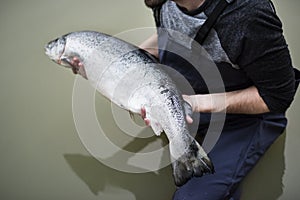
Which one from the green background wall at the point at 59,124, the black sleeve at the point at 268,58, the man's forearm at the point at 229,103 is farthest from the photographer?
the green background wall at the point at 59,124

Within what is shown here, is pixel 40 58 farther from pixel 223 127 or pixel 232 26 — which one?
pixel 232 26

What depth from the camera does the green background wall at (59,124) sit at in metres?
1.15

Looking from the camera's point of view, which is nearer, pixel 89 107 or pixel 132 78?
pixel 132 78

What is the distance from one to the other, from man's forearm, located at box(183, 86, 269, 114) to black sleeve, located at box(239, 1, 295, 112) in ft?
0.14

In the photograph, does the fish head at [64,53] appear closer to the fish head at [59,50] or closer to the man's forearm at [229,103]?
the fish head at [59,50]

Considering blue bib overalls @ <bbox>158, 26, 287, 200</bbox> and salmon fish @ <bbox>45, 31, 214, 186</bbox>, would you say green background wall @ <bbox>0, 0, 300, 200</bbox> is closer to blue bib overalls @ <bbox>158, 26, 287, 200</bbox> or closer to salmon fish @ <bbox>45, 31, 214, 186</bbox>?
blue bib overalls @ <bbox>158, 26, 287, 200</bbox>

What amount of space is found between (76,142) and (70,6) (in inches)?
20.7

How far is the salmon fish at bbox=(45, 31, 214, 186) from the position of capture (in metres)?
0.84

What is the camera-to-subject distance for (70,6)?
1453mm

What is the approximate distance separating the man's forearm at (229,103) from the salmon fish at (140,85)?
115 mm

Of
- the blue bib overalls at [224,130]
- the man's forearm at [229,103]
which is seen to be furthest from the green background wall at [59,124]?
the man's forearm at [229,103]

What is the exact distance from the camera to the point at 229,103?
3.22ft

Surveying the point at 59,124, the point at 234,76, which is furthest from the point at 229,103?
the point at 59,124

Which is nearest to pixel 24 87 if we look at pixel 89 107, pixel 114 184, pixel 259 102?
pixel 89 107
